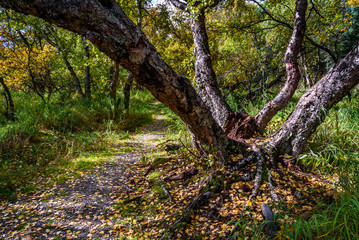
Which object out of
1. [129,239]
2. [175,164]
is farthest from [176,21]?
[129,239]

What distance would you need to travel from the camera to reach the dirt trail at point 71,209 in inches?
80.7

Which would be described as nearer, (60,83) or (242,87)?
(242,87)

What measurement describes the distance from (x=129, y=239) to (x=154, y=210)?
0.49m

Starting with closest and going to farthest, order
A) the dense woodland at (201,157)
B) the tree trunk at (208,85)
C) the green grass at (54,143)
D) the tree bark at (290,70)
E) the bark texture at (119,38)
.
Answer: the bark texture at (119,38), the dense woodland at (201,157), the green grass at (54,143), the tree bark at (290,70), the tree trunk at (208,85)

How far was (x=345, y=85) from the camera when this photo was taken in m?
2.54

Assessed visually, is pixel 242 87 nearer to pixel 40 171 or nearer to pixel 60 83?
pixel 40 171

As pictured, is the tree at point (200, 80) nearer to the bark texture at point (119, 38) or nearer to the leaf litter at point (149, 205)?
the bark texture at point (119, 38)

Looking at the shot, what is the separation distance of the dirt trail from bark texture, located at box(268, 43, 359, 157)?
99.6 inches

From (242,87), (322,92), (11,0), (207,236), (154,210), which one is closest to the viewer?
(11,0)

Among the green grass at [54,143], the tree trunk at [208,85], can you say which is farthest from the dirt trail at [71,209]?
the tree trunk at [208,85]

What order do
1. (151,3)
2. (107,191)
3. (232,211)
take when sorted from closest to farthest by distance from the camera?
(232,211)
(107,191)
(151,3)

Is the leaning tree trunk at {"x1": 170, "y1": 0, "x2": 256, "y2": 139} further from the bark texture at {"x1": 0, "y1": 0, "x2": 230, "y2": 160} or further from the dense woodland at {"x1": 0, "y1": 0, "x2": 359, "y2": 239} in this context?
the bark texture at {"x1": 0, "y1": 0, "x2": 230, "y2": 160}

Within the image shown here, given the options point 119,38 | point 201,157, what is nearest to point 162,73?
point 119,38

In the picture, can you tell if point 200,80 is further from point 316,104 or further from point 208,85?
point 316,104
